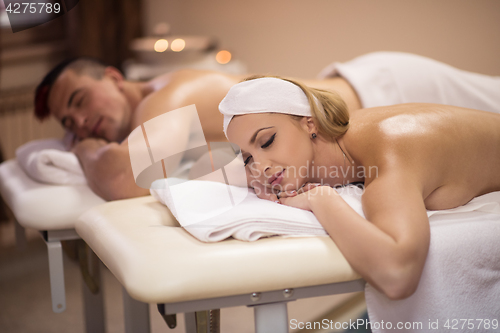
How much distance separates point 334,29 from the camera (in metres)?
2.07

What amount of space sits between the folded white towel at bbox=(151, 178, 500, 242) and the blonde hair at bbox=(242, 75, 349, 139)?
0.44ft

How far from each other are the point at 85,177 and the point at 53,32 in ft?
Result: 6.76

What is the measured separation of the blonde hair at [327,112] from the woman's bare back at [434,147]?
3 cm

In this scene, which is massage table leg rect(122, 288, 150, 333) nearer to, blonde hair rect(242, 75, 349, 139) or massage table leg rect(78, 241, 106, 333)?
massage table leg rect(78, 241, 106, 333)

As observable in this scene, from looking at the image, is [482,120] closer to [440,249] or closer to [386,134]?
[386,134]

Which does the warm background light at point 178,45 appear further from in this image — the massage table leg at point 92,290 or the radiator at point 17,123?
the massage table leg at point 92,290

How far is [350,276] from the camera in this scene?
678 mm

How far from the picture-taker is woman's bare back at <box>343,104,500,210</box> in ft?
2.69

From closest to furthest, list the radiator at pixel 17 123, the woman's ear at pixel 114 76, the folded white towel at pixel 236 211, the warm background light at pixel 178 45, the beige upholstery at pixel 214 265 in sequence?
the beige upholstery at pixel 214 265 < the folded white towel at pixel 236 211 < the woman's ear at pixel 114 76 < the warm background light at pixel 178 45 < the radiator at pixel 17 123

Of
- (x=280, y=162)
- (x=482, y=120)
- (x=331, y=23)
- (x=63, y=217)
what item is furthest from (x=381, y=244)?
(x=331, y=23)

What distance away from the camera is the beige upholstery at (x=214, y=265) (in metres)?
0.62

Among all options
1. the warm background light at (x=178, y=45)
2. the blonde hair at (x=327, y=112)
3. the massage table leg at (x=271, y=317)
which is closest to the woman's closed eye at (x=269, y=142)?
the blonde hair at (x=327, y=112)

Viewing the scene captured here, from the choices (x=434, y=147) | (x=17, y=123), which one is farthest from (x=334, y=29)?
(x=17, y=123)

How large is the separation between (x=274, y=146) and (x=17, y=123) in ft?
7.36
